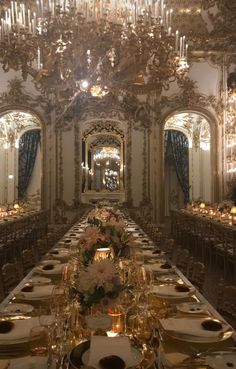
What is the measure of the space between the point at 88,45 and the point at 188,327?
5.10 metres

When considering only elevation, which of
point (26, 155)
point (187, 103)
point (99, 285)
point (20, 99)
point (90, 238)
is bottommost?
point (99, 285)

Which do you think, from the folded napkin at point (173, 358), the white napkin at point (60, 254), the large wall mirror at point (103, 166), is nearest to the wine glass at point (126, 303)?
the folded napkin at point (173, 358)

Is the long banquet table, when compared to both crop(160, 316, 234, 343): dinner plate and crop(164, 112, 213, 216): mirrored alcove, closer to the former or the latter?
crop(160, 316, 234, 343): dinner plate

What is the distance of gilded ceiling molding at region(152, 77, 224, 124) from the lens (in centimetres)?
1403

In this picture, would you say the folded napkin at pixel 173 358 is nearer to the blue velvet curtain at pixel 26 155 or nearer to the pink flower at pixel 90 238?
the pink flower at pixel 90 238

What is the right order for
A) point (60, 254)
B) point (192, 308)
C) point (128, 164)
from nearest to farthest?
point (192, 308) → point (60, 254) → point (128, 164)

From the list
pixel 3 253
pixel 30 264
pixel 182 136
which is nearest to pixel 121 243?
pixel 30 264

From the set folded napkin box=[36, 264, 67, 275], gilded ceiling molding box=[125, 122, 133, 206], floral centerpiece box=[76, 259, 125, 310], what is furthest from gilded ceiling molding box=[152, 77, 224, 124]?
floral centerpiece box=[76, 259, 125, 310]

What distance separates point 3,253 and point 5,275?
13.2 feet

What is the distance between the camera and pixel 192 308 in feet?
8.73

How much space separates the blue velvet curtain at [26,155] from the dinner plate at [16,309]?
667 inches

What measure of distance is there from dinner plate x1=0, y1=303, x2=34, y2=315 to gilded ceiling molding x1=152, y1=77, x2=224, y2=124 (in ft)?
38.9

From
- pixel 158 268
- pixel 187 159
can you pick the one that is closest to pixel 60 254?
pixel 158 268

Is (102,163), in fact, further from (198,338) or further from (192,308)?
(198,338)
